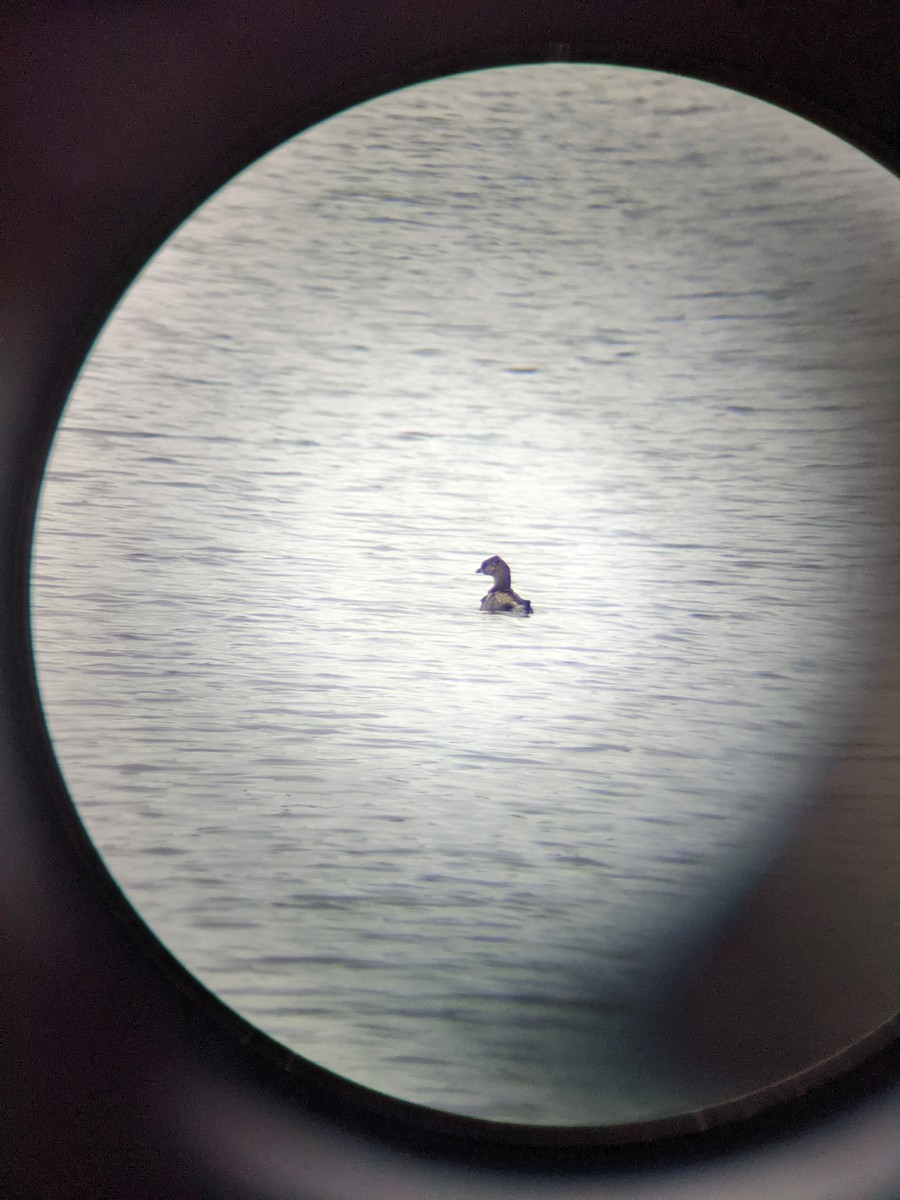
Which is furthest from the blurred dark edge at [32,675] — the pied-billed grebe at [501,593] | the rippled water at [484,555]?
the pied-billed grebe at [501,593]

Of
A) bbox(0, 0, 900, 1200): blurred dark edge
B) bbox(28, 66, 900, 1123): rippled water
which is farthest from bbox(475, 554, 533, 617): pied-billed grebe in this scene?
bbox(0, 0, 900, 1200): blurred dark edge

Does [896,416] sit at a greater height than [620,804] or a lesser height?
greater

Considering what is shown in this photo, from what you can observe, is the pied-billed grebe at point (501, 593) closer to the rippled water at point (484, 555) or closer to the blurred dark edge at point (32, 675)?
the rippled water at point (484, 555)

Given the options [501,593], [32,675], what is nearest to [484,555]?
[501,593]

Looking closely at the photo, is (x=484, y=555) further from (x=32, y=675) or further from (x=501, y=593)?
(x=32, y=675)

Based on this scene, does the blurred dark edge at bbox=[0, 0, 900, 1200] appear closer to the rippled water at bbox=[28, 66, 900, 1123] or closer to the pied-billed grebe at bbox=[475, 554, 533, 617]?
the rippled water at bbox=[28, 66, 900, 1123]


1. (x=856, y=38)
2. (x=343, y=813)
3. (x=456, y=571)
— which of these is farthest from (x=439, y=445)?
(x=856, y=38)

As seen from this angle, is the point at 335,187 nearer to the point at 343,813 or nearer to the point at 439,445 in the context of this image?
the point at 439,445
